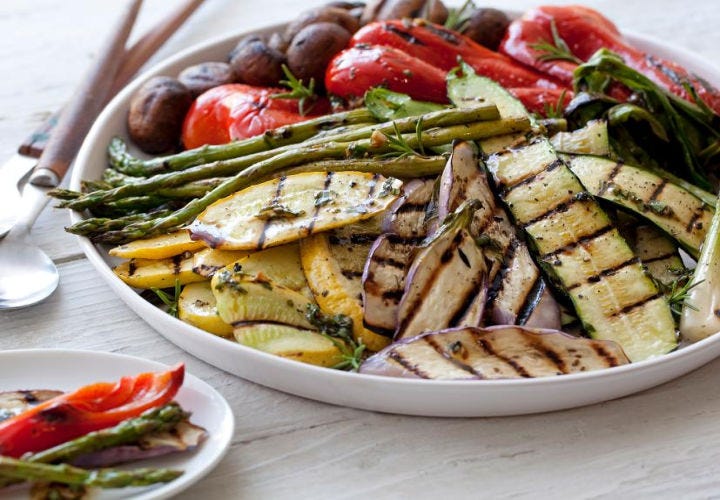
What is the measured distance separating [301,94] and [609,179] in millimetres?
1604

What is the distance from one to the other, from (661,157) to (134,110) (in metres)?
2.49

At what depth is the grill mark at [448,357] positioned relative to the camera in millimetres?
2816

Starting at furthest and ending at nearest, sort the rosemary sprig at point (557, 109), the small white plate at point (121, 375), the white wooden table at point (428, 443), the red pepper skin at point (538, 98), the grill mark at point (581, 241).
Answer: the red pepper skin at point (538, 98) < the rosemary sprig at point (557, 109) < the grill mark at point (581, 241) < the white wooden table at point (428, 443) < the small white plate at point (121, 375)

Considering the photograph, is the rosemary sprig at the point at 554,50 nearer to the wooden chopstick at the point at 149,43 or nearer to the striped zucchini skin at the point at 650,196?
the striped zucchini skin at the point at 650,196

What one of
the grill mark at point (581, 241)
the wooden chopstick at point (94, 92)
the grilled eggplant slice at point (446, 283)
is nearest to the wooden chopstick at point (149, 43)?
the wooden chopstick at point (94, 92)

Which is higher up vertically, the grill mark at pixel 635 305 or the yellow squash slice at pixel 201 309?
the grill mark at pixel 635 305

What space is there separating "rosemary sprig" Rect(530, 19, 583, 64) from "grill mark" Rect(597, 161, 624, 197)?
113 cm

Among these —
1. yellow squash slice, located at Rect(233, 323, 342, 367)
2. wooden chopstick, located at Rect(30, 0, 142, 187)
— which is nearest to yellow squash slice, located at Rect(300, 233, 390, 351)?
yellow squash slice, located at Rect(233, 323, 342, 367)

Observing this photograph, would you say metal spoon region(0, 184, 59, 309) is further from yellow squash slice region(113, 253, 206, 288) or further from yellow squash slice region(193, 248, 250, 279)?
yellow squash slice region(193, 248, 250, 279)

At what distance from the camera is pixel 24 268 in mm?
3670

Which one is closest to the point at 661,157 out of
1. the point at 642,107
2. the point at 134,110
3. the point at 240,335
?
the point at 642,107

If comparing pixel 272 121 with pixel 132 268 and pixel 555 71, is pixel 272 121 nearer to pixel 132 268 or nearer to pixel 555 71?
pixel 132 268

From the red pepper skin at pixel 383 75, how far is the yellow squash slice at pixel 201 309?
1.40m

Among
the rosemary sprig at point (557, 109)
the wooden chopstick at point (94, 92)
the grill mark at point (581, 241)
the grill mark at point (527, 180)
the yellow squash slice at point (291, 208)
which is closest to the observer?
the yellow squash slice at point (291, 208)
